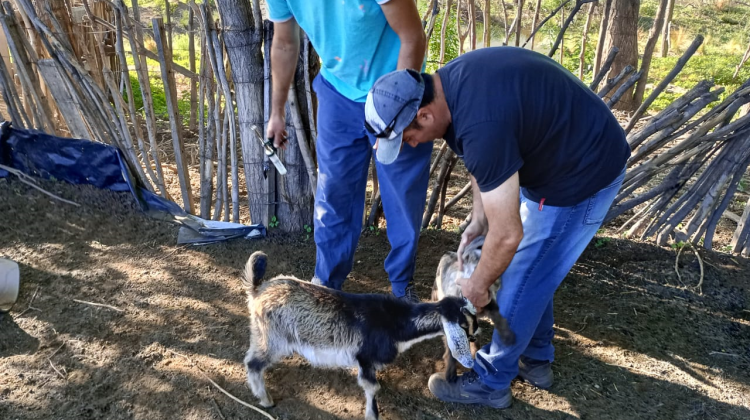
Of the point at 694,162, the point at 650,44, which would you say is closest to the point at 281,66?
the point at 694,162

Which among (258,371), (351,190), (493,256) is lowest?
(258,371)

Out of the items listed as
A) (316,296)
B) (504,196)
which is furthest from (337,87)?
(504,196)

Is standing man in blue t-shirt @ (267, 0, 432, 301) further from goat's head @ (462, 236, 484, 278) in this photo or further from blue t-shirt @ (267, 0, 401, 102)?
goat's head @ (462, 236, 484, 278)

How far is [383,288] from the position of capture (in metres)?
4.01

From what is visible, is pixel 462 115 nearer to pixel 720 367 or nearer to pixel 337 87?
pixel 337 87

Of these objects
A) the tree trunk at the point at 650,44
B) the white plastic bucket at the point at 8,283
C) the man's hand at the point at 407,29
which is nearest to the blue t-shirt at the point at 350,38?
the man's hand at the point at 407,29

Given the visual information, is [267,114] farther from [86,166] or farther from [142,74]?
[86,166]

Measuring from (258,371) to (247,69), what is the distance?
8.11 ft

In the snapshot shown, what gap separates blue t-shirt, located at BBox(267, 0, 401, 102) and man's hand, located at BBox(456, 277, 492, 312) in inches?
A: 54.4

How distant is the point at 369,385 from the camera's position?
2.72m

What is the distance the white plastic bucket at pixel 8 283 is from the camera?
11.4 feet

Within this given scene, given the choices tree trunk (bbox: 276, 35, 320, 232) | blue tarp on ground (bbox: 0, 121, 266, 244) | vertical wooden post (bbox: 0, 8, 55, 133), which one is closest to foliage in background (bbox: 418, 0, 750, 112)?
tree trunk (bbox: 276, 35, 320, 232)

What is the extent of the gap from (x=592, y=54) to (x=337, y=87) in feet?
31.4

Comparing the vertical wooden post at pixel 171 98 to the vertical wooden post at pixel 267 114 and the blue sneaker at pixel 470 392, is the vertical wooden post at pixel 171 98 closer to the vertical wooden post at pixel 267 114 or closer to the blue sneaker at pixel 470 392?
the vertical wooden post at pixel 267 114
